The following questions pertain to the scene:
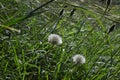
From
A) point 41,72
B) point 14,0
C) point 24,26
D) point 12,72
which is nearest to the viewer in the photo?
point 12,72

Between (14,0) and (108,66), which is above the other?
(14,0)

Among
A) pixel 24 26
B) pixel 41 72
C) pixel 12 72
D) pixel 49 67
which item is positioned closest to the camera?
pixel 12 72

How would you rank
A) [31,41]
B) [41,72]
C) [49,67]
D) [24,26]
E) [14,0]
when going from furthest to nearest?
[14,0] < [24,26] < [31,41] < [49,67] < [41,72]

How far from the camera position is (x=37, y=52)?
7.17ft

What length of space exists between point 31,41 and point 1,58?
0.44 metres

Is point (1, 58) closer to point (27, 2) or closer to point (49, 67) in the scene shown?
point (49, 67)

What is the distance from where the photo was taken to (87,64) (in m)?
2.25


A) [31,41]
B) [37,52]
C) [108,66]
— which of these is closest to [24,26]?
[31,41]

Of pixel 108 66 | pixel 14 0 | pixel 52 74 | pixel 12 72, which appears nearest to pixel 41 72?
pixel 52 74

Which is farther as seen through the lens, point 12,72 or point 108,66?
point 108,66

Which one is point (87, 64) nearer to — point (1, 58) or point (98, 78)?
point (98, 78)

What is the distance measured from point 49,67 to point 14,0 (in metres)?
1.26

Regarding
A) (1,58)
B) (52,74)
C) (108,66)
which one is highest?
(1,58)

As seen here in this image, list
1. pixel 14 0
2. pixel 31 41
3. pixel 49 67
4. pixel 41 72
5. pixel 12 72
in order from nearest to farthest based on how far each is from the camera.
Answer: pixel 12 72 → pixel 41 72 → pixel 49 67 → pixel 31 41 → pixel 14 0
